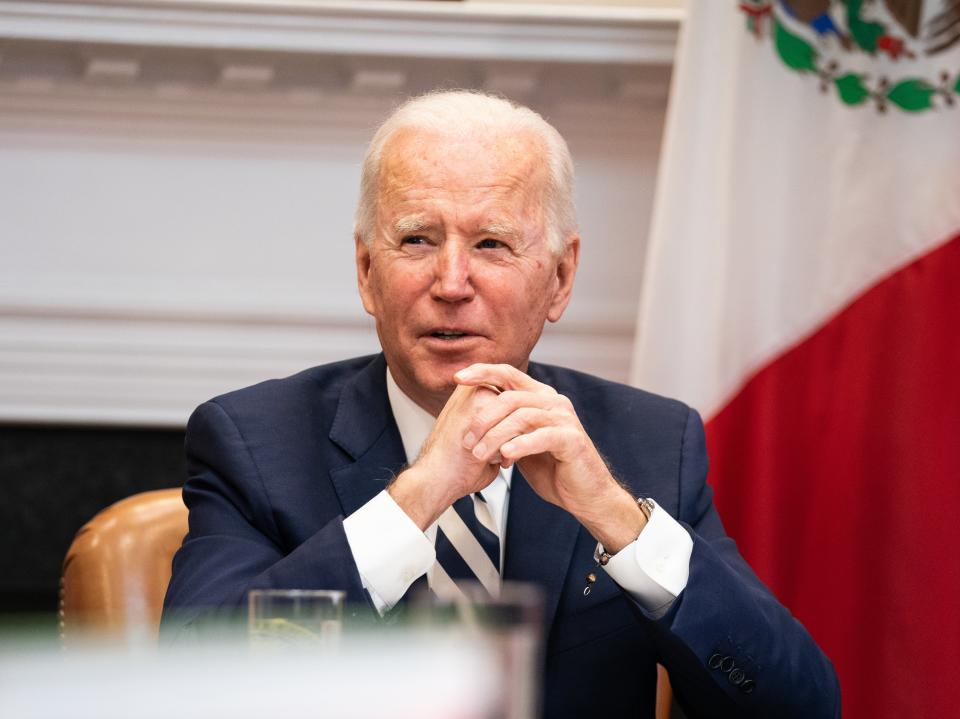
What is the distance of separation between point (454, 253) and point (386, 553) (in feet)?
1.68

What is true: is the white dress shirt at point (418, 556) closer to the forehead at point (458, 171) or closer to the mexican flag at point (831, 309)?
the forehead at point (458, 171)

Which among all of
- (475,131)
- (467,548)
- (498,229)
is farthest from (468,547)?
(475,131)

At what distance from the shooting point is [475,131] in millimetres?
1942

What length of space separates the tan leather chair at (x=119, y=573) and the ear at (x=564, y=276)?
2.39ft

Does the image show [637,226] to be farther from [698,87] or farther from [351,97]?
[351,97]

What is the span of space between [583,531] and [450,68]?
48.2 inches

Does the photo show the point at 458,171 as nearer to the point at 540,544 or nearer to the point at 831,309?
the point at 540,544

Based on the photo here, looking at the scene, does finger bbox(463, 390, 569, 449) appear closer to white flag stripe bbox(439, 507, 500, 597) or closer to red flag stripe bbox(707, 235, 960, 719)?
white flag stripe bbox(439, 507, 500, 597)

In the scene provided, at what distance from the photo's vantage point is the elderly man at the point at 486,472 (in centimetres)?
164

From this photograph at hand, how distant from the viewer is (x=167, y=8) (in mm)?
2604

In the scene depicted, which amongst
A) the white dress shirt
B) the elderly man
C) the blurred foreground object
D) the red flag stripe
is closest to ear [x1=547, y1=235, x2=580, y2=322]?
the elderly man

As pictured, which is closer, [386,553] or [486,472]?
[386,553]

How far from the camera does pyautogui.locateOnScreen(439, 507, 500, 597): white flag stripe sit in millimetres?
1875

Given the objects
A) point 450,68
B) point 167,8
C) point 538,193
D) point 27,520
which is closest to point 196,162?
point 167,8
